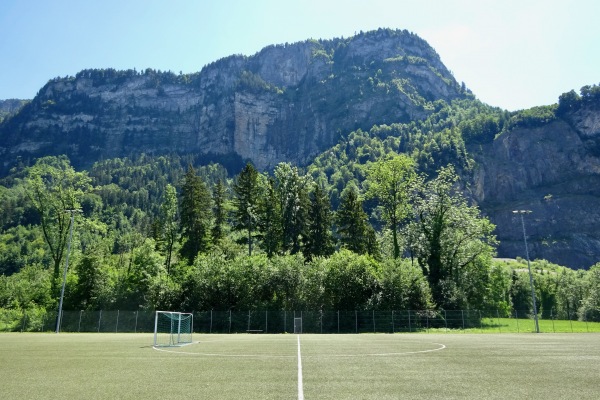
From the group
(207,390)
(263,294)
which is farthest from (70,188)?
(207,390)

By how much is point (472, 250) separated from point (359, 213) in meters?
16.6

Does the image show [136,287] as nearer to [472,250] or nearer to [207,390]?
[472,250]

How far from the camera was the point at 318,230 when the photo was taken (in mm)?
56656

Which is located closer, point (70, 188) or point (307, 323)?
point (307, 323)

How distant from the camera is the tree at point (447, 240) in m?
53.5

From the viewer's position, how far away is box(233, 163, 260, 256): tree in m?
55.0

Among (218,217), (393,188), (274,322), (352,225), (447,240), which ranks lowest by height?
(274,322)

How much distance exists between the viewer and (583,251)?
174125 millimetres

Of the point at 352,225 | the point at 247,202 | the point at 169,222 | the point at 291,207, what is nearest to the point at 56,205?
the point at 169,222

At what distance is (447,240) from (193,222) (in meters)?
33.8

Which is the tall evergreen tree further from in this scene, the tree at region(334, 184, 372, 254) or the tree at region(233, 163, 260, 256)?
the tree at region(334, 184, 372, 254)

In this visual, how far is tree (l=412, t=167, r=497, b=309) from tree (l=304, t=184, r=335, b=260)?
38.9 ft

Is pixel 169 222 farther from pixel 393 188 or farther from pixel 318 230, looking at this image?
pixel 393 188

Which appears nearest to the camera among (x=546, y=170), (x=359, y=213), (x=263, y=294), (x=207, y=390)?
(x=207, y=390)
